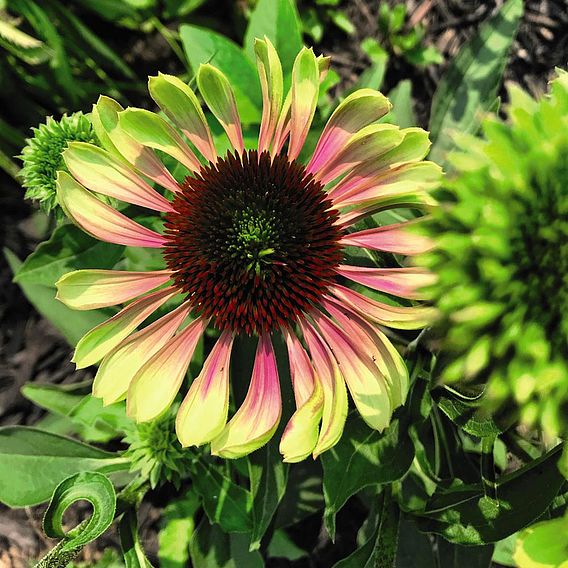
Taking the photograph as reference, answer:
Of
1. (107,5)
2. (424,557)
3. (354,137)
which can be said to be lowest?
(424,557)

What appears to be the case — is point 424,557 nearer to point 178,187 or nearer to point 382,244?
point 382,244

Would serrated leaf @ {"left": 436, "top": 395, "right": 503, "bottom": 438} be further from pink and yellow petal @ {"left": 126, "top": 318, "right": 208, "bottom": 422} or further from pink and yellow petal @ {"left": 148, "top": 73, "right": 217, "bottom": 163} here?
pink and yellow petal @ {"left": 148, "top": 73, "right": 217, "bottom": 163}

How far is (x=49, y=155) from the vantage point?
914 mm

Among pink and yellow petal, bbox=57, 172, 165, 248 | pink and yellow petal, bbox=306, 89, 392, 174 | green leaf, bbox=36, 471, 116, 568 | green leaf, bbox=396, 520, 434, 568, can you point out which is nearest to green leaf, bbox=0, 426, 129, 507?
green leaf, bbox=36, 471, 116, 568

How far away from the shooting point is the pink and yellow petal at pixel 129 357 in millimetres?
803

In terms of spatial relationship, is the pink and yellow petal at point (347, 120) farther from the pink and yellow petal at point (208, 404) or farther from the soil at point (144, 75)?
the soil at point (144, 75)

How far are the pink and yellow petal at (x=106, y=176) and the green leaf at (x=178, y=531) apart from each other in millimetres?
641

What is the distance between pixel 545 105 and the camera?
494 millimetres

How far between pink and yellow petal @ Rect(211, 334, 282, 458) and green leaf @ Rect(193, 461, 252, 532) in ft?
0.79

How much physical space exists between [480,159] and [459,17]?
127cm

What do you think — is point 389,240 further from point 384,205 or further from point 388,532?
point 388,532

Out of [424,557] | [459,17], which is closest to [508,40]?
[459,17]

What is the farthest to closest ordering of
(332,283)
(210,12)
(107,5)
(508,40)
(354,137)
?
(210,12) < (107,5) < (508,40) < (332,283) < (354,137)

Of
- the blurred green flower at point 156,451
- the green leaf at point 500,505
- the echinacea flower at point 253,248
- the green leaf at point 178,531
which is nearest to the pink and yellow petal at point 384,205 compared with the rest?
the echinacea flower at point 253,248
